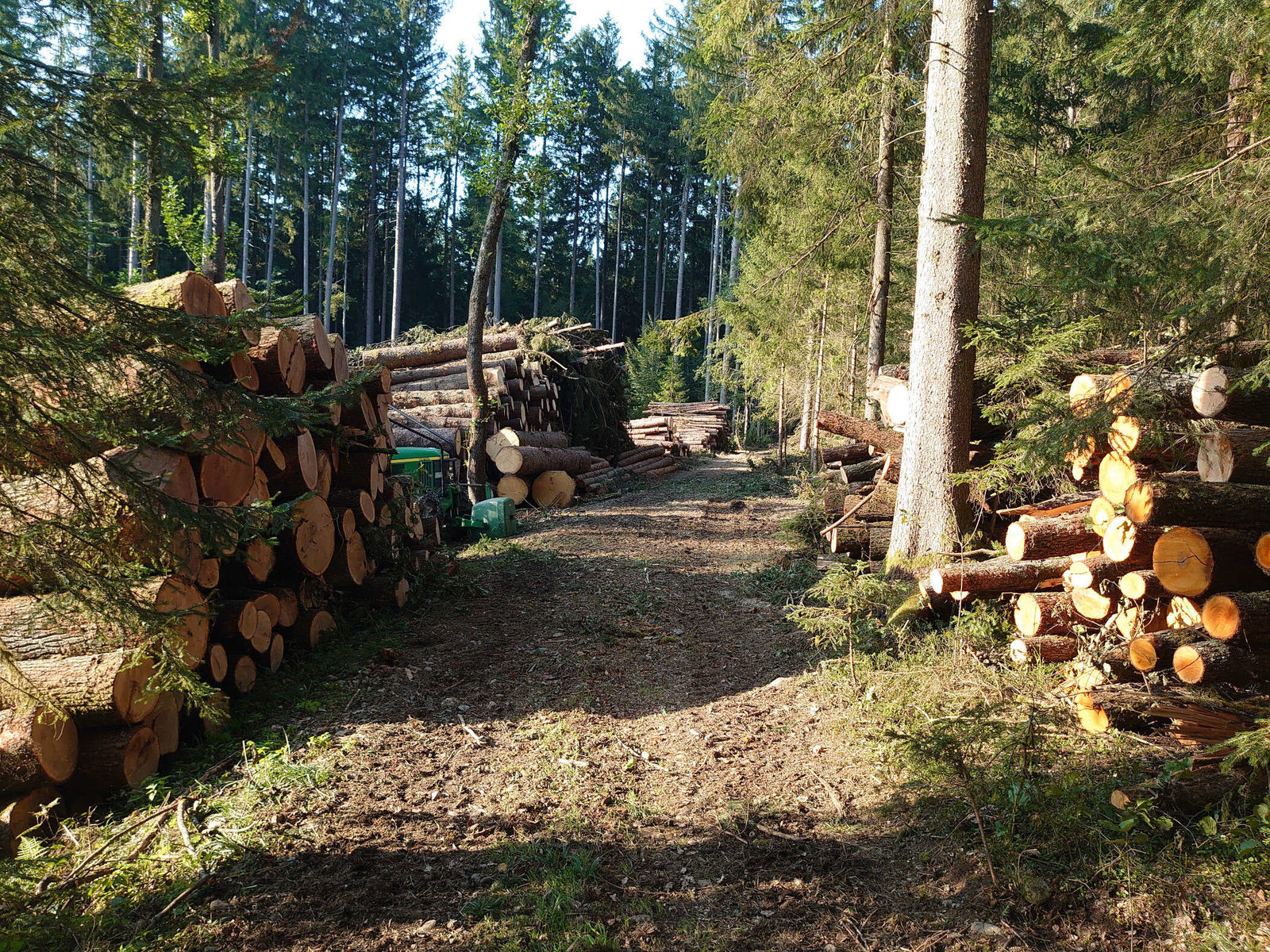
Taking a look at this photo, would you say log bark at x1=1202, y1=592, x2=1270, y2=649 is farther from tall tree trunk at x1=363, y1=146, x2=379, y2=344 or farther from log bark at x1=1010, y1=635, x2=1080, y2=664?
tall tree trunk at x1=363, y1=146, x2=379, y2=344

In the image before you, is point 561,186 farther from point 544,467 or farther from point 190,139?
point 190,139

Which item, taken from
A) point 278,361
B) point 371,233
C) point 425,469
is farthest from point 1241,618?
point 371,233

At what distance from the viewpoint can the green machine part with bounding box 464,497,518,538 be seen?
432 inches

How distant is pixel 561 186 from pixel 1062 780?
1896 inches

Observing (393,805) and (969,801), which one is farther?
(393,805)

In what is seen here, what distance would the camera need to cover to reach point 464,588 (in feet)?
→ 27.0

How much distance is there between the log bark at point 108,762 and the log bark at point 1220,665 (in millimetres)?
5742

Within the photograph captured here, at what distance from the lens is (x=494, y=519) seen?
11016 millimetres

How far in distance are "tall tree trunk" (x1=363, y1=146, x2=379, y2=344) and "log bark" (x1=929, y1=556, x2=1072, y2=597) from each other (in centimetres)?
3567

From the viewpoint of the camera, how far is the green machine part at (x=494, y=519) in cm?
1097

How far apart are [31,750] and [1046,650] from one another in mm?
5760

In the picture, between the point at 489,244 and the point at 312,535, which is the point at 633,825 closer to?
the point at 312,535

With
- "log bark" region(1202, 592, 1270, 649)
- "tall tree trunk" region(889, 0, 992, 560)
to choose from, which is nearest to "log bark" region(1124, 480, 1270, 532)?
"log bark" region(1202, 592, 1270, 649)

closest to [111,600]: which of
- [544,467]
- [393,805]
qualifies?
[393,805]
